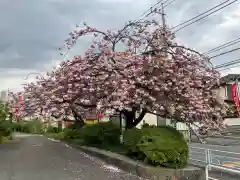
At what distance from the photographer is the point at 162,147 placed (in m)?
9.49

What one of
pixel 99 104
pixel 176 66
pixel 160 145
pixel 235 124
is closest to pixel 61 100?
pixel 99 104

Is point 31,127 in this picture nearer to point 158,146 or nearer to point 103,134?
point 103,134

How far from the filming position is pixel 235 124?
3303cm

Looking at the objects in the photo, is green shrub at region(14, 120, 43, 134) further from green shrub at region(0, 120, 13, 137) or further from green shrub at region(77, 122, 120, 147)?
green shrub at region(77, 122, 120, 147)

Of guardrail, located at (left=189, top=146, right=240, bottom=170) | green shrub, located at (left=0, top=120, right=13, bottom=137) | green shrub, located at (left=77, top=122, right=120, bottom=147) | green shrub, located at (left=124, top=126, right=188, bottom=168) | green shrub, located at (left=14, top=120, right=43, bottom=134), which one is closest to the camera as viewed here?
green shrub, located at (left=124, top=126, right=188, bottom=168)

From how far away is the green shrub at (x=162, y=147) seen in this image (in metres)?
9.40

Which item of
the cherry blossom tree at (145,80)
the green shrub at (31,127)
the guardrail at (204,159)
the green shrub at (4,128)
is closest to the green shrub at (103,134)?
the cherry blossom tree at (145,80)

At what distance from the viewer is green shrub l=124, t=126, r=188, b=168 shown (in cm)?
940

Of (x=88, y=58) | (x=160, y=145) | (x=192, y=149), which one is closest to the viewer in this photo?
(x=160, y=145)

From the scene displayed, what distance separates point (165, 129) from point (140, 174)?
72.7 inches

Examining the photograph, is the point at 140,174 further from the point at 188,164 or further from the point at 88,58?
the point at 88,58

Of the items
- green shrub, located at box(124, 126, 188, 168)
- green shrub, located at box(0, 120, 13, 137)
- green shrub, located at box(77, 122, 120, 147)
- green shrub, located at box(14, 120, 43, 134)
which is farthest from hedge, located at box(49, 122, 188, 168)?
green shrub, located at box(14, 120, 43, 134)

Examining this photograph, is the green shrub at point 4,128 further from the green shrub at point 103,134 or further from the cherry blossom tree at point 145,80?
the cherry blossom tree at point 145,80

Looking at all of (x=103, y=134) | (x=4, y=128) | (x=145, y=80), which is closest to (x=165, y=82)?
(x=145, y=80)
